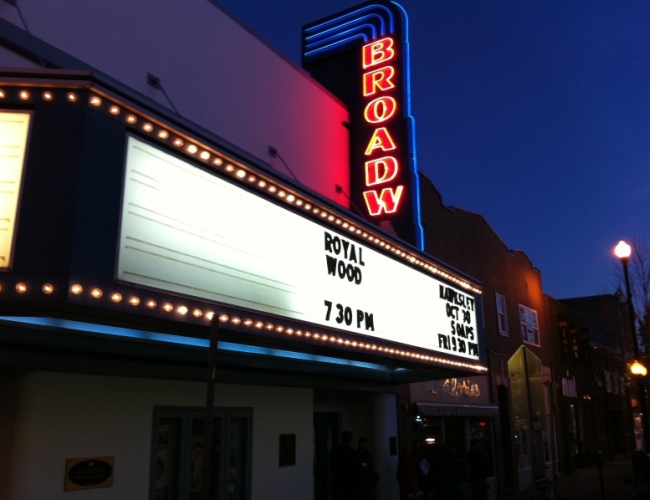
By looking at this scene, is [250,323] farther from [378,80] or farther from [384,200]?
[378,80]

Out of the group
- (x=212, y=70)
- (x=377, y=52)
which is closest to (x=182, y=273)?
(x=212, y=70)

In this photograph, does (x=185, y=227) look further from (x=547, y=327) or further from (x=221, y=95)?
(x=547, y=327)

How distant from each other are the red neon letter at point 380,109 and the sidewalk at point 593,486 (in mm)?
8685

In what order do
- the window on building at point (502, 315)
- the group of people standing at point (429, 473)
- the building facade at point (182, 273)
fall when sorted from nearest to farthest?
the building facade at point (182, 273) < the group of people standing at point (429, 473) < the window on building at point (502, 315)

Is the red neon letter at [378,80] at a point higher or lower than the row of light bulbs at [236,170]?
higher

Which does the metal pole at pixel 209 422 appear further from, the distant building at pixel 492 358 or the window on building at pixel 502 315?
the window on building at pixel 502 315

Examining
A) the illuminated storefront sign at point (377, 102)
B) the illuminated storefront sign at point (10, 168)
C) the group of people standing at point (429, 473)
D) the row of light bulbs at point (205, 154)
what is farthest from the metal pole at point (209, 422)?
the illuminated storefront sign at point (377, 102)

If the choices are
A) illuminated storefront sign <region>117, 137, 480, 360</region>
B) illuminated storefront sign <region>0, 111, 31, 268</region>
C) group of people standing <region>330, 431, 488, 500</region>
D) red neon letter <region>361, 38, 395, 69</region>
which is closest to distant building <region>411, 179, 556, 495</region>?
group of people standing <region>330, 431, 488, 500</region>

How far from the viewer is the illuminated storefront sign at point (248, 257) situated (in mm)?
5375

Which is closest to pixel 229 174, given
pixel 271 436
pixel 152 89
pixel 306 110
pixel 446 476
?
pixel 152 89

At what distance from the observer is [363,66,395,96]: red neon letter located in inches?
493

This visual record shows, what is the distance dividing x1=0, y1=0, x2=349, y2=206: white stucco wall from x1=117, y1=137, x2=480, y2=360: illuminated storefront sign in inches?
103

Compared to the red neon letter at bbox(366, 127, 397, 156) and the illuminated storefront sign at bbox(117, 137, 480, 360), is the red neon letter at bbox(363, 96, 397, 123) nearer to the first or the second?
the red neon letter at bbox(366, 127, 397, 156)

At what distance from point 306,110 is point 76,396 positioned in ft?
22.8
